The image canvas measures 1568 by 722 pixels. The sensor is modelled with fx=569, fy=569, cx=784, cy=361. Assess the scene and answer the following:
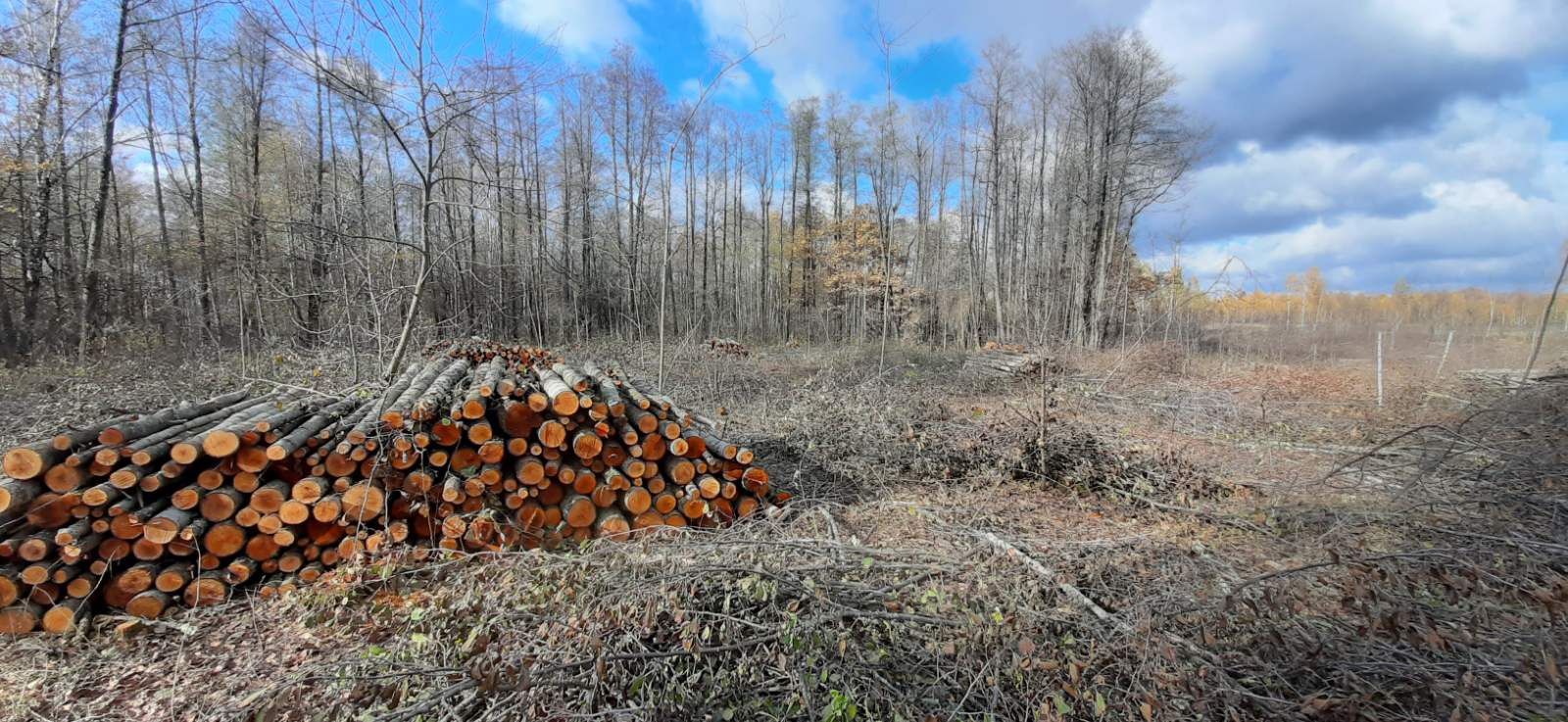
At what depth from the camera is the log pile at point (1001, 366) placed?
11164 mm

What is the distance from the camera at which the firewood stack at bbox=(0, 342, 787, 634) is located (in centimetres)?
273

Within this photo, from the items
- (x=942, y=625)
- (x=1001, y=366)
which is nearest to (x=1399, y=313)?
(x=1001, y=366)

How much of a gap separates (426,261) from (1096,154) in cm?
2136

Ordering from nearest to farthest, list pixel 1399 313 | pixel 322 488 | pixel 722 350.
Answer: pixel 322 488
pixel 722 350
pixel 1399 313

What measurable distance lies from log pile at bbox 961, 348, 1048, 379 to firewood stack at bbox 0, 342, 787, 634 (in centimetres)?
866

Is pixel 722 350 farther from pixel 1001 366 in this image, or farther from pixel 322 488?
pixel 322 488

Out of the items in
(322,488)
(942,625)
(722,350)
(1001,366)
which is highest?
(722,350)

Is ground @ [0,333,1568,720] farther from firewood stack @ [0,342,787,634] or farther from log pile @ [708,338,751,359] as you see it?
log pile @ [708,338,751,359]

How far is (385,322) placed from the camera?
10.1 meters

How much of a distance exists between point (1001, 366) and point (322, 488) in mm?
11529

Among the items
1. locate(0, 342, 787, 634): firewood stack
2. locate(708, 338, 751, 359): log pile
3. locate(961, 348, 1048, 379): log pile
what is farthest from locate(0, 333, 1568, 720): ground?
locate(708, 338, 751, 359): log pile

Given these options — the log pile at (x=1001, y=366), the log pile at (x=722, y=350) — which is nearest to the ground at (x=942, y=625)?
the log pile at (x=1001, y=366)

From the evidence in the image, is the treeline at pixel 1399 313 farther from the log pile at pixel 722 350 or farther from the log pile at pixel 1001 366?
the log pile at pixel 722 350

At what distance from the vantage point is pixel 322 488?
312 cm
